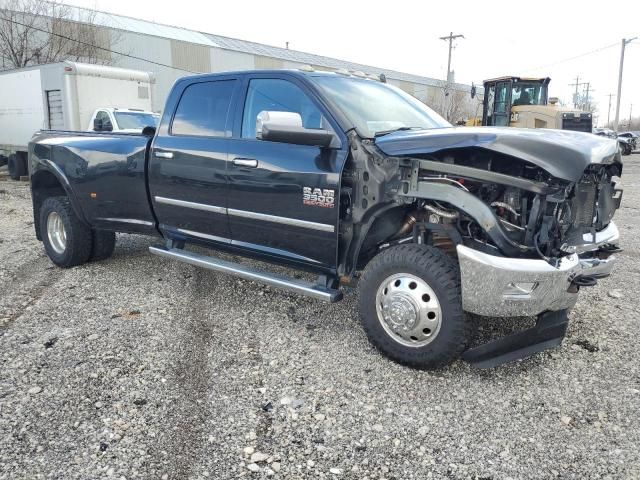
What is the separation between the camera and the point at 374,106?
161 inches

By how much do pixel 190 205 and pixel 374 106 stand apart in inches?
68.3

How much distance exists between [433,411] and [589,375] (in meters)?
1.15

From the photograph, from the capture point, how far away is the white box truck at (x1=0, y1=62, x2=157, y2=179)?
13.2m

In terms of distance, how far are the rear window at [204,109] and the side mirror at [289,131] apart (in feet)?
3.10

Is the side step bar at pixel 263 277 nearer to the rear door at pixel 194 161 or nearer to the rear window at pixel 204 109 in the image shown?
the rear door at pixel 194 161

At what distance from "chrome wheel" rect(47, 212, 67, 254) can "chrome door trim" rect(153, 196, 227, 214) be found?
1710mm

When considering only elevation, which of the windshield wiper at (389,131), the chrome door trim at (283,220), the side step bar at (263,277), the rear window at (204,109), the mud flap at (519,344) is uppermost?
the rear window at (204,109)

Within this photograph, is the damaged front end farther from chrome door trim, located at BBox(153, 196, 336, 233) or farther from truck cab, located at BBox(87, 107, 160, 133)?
truck cab, located at BBox(87, 107, 160, 133)

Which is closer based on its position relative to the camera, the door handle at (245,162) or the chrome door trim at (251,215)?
the chrome door trim at (251,215)

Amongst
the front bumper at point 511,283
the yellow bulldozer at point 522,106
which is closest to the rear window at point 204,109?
the front bumper at point 511,283

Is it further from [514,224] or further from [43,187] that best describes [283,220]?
[43,187]

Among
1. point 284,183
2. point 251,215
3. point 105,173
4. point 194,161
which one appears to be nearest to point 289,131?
point 284,183

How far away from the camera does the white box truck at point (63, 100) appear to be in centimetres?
1321

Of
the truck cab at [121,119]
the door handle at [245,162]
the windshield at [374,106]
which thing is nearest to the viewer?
the windshield at [374,106]
